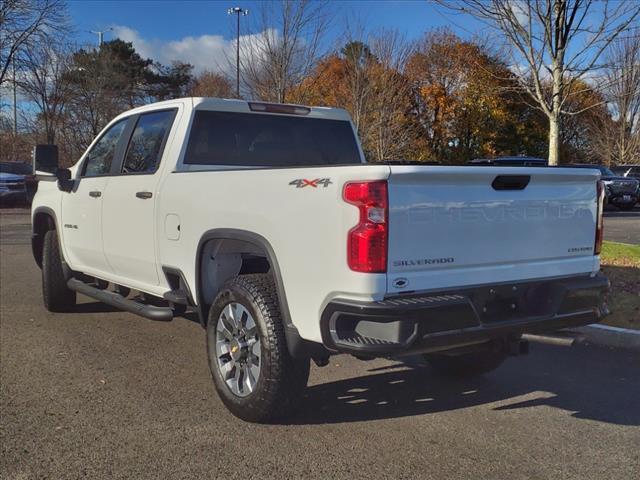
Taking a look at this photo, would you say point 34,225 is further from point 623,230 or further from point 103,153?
point 623,230

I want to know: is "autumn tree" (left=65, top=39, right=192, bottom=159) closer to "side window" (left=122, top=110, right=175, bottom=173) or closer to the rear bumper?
"side window" (left=122, top=110, right=175, bottom=173)

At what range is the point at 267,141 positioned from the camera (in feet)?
17.2

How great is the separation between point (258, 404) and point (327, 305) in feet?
3.00

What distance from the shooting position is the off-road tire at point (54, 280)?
6585 mm

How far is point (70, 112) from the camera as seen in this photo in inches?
1033

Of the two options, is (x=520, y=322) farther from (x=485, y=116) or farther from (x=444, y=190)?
(x=485, y=116)

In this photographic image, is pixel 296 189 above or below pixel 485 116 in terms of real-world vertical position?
below

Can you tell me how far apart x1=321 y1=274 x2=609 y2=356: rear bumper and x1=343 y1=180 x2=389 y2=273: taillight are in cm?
20

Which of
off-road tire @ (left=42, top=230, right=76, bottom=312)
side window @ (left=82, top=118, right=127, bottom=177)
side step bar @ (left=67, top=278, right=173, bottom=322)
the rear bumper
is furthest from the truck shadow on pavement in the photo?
off-road tire @ (left=42, top=230, right=76, bottom=312)

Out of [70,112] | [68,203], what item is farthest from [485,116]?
[68,203]

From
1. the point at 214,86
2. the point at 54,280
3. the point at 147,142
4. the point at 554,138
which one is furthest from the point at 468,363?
the point at 214,86

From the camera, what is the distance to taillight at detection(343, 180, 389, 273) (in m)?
3.06

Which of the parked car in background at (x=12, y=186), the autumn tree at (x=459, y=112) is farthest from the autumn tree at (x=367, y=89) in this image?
the parked car in background at (x=12, y=186)

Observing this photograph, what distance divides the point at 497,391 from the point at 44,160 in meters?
4.73
